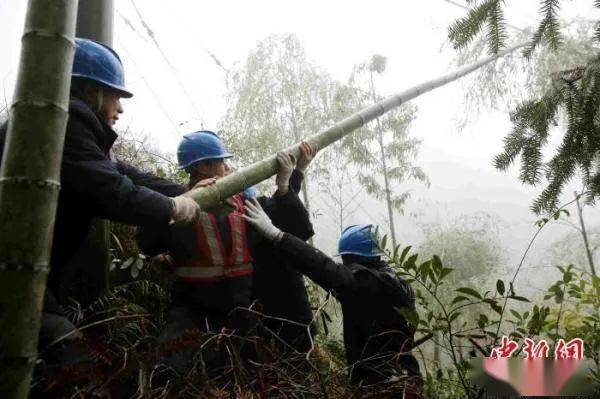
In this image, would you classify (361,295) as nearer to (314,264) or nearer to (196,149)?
(314,264)

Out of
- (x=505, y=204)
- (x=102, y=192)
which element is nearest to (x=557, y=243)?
(x=102, y=192)

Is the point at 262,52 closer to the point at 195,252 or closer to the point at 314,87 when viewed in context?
the point at 314,87

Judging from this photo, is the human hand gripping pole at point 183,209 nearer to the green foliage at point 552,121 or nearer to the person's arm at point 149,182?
the person's arm at point 149,182

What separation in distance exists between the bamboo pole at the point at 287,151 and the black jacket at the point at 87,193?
414mm

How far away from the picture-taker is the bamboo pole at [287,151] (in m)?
2.05

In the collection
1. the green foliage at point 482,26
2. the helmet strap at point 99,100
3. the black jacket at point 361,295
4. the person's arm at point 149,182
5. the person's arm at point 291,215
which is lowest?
the black jacket at point 361,295

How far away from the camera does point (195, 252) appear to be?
7.95 ft

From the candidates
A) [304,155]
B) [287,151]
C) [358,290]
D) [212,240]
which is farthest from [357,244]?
[212,240]

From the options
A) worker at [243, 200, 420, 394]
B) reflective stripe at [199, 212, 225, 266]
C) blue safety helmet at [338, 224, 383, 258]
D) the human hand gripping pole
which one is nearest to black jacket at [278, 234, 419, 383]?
worker at [243, 200, 420, 394]

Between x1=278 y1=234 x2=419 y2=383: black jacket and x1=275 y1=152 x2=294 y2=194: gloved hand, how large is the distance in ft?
1.23

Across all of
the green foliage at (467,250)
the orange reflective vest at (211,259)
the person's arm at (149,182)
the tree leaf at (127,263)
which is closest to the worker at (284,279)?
the orange reflective vest at (211,259)

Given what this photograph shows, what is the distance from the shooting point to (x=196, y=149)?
2.67 metres

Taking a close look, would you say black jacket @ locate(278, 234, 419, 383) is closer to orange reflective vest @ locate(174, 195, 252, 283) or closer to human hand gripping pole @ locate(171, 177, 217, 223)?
orange reflective vest @ locate(174, 195, 252, 283)

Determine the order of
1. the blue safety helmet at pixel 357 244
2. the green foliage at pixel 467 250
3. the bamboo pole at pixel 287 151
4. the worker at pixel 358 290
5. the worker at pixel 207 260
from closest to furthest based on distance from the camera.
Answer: the bamboo pole at pixel 287 151 → the worker at pixel 207 260 → the worker at pixel 358 290 → the blue safety helmet at pixel 357 244 → the green foliage at pixel 467 250
